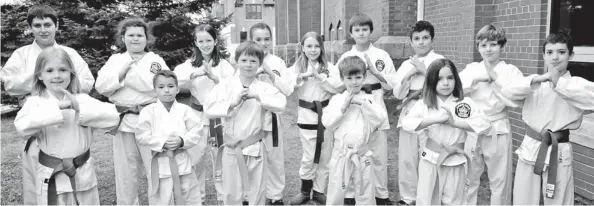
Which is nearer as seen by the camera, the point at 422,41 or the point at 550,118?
the point at 550,118

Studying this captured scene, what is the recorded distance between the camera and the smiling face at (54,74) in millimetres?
3359

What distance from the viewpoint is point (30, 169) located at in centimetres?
370

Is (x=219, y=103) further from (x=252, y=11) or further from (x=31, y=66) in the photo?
(x=252, y=11)

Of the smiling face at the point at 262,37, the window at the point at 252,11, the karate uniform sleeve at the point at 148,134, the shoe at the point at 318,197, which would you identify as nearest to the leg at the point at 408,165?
the shoe at the point at 318,197

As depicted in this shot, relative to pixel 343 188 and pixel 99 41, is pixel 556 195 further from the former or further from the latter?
pixel 99 41

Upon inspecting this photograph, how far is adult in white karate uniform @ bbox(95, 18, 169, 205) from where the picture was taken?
13.8 feet

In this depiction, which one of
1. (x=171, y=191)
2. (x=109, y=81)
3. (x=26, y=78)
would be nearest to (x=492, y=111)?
(x=171, y=191)

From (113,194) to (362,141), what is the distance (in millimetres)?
3214

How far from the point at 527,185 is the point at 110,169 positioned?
537 centimetres

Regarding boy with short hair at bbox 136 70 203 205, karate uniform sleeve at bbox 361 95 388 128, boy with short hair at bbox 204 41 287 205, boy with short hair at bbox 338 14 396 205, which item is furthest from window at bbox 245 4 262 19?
karate uniform sleeve at bbox 361 95 388 128

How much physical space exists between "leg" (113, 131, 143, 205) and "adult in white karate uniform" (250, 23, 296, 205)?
125 centimetres

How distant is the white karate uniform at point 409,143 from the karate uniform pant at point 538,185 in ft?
3.36

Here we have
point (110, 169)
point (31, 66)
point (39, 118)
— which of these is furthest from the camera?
point (110, 169)

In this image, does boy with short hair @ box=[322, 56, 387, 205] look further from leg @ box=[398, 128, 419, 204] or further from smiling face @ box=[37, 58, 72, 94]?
smiling face @ box=[37, 58, 72, 94]
